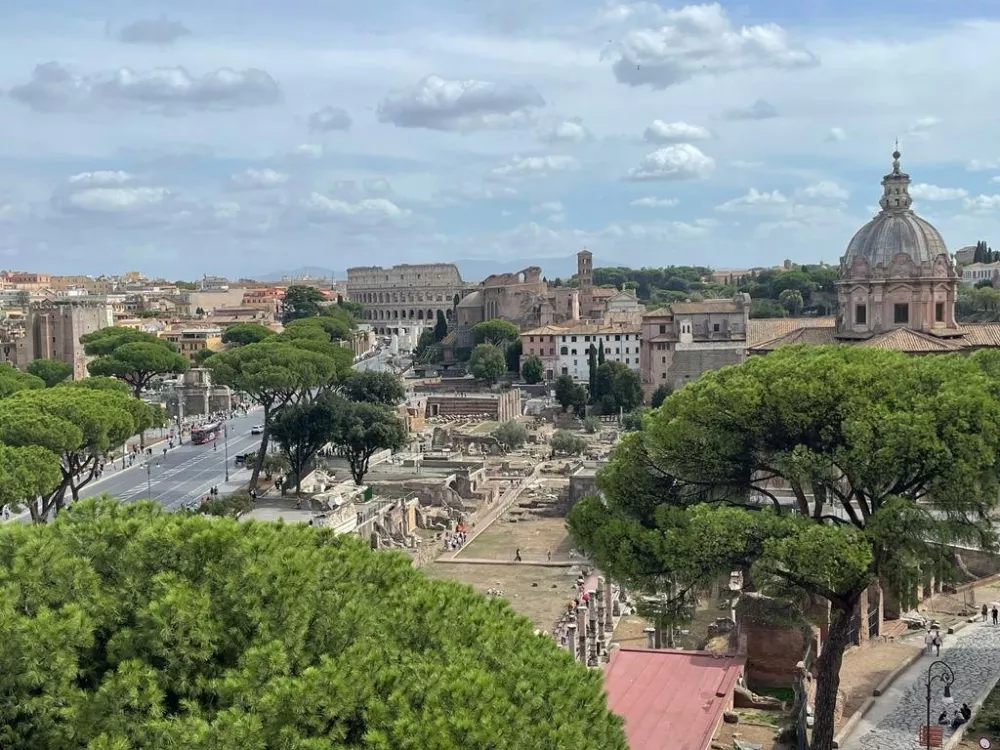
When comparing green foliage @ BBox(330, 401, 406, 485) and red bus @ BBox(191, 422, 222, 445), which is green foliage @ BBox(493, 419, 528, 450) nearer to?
green foliage @ BBox(330, 401, 406, 485)

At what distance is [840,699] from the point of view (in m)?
16.0

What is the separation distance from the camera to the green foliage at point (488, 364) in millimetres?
67875

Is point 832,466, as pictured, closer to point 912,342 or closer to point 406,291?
point 912,342

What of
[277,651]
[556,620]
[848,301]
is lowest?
[556,620]

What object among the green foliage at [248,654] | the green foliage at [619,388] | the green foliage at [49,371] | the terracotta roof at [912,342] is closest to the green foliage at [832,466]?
the green foliage at [248,654]

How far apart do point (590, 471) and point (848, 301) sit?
1331cm

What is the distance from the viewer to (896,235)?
135 feet

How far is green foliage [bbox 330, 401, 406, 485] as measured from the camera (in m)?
35.0

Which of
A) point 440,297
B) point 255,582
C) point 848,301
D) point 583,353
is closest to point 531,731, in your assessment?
point 255,582

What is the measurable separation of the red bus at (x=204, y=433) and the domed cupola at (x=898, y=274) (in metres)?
27.0

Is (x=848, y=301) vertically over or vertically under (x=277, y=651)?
over

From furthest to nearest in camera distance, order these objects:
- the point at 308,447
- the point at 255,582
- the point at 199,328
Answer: the point at 199,328
the point at 308,447
the point at 255,582

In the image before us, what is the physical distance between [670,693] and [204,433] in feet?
113

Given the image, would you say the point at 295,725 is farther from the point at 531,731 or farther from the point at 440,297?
the point at 440,297
